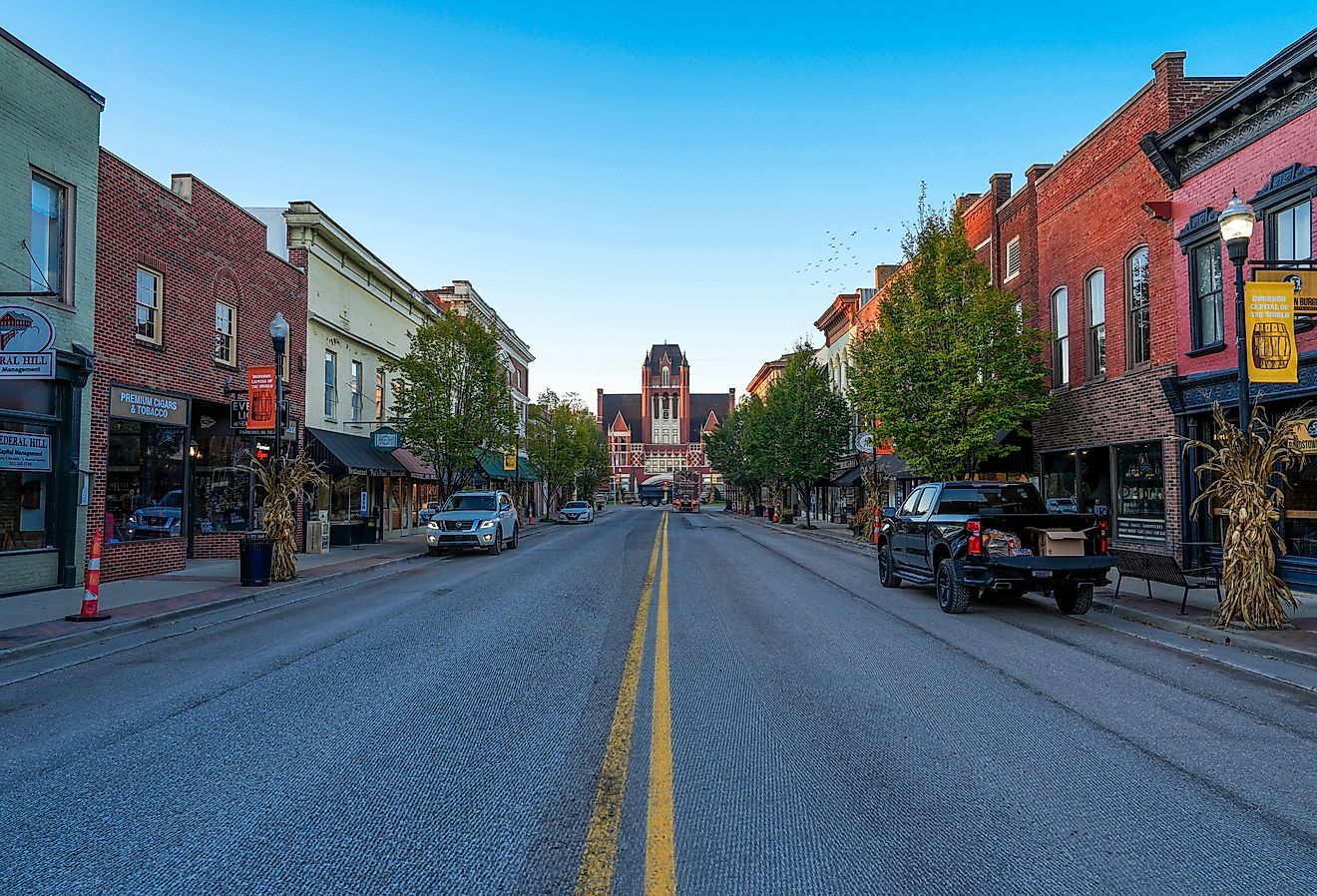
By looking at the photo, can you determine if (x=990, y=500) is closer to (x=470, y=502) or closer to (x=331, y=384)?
(x=470, y=502)

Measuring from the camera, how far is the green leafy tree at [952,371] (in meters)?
20.0

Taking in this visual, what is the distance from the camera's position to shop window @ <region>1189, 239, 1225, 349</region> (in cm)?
1563

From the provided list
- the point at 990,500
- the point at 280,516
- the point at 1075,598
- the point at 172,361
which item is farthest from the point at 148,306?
the point at 1075,598

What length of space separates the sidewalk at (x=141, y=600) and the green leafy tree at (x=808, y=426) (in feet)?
81.3

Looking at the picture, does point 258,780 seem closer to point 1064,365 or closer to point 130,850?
point 130,850

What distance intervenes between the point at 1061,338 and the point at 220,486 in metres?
21.6

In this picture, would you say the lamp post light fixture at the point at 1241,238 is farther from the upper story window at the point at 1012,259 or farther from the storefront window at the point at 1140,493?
the upper story window at the point at 1012,259

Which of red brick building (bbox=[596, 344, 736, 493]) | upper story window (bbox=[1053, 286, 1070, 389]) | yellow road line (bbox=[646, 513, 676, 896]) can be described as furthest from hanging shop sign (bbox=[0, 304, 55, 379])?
red brick building (bbox=[596, 344, 736, 493])

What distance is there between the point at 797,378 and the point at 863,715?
123ft

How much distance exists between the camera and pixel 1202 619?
420 inches

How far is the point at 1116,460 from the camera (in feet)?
62.3

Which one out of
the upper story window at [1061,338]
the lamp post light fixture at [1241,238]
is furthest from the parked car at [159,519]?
the upper story window at [1061,338]

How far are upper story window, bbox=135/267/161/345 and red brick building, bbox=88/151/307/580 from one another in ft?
0.07

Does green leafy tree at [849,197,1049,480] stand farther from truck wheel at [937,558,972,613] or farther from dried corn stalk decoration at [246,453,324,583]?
dried corn stalk decoration at [246,453,324,583]
